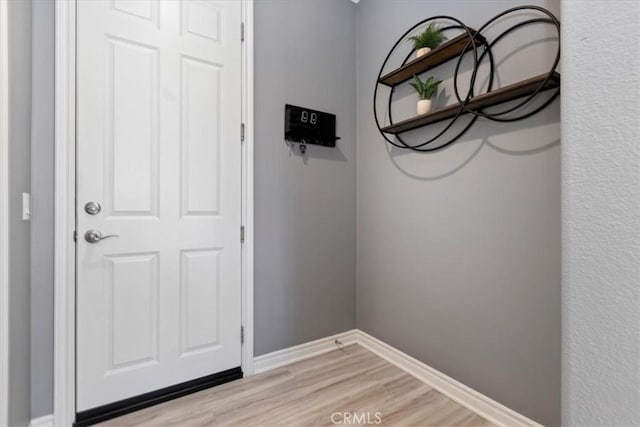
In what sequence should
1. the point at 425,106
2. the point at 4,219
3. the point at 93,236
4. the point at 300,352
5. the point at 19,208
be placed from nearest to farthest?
the point at 4,219 → the point at 19,208 → the point at 93,236 → the point at 425,106 → the point at 300,352

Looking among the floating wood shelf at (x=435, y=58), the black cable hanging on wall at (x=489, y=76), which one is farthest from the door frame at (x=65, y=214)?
the black cable hanging on wall at (x=489, y=76)

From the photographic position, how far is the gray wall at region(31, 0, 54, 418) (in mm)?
1314

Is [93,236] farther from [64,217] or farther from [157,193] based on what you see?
[157,193]

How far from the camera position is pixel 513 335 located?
54.0 inches

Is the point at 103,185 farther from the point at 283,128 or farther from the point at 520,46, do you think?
the point at 520,46

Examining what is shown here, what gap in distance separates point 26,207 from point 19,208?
2.3 inches

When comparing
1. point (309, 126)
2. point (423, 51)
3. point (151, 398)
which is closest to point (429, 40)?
point (423, 51)

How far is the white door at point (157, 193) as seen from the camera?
4.67ft

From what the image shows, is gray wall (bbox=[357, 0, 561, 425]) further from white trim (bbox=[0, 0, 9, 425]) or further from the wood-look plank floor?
white trim (bbox=[0, 0, 9, 425])

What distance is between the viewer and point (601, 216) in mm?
570

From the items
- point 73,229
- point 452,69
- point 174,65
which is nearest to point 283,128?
point 174,65

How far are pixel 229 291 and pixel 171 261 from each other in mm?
381

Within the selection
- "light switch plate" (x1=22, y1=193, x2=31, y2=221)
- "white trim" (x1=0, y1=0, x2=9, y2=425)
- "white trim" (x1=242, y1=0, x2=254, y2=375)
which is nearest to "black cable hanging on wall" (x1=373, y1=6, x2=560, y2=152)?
"white trim" (x1=242, y1=0, x2=254, y2=375)

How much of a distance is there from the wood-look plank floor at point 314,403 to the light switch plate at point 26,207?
1038 mm
